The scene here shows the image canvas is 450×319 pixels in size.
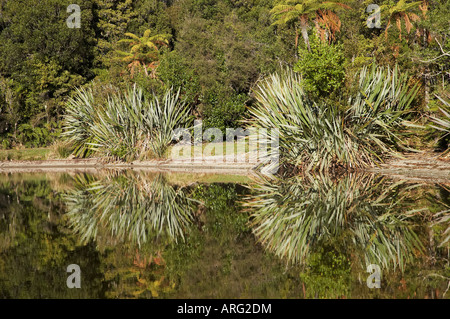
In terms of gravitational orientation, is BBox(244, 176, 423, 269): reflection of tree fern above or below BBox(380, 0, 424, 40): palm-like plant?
below

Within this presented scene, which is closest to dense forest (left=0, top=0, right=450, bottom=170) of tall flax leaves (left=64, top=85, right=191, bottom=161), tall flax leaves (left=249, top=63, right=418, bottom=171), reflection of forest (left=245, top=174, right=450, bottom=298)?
tall flax leaves (left=249, top=63, right=418, bottom=171)

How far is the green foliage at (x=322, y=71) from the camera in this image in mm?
15945

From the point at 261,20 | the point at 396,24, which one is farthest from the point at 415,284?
the point at 261,20

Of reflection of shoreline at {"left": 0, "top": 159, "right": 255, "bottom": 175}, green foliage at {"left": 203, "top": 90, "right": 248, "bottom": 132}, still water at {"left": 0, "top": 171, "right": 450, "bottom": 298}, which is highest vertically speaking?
green foliage at {"left": 203, "top": 90, "right": 248, "bottom": 132}

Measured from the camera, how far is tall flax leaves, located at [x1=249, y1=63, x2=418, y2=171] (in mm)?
16172

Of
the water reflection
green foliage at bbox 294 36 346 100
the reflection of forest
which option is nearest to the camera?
the reflection of forest

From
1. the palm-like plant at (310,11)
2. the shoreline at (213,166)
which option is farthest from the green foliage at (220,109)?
the palm-like plant at (310,11)

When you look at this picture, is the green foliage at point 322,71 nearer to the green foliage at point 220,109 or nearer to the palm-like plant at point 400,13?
the palm-like plant at point 400,13

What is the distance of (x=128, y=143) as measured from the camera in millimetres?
22766

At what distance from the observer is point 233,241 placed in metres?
8.22

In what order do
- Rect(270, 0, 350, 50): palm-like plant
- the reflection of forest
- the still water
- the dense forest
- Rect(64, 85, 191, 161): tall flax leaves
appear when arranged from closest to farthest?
the still water → the reflection of forest → the dense forest → Rect(270, 0, 350, 50): palm-like plant → Rect(64, 85, 191, 161): tall flax leaves

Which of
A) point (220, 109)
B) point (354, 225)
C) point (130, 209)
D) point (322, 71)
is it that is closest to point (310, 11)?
point (220, 109)

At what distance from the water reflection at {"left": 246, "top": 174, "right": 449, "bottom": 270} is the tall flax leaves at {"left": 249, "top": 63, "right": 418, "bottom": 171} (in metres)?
2.44

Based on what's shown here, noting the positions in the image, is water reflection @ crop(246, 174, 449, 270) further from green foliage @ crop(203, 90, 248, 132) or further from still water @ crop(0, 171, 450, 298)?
green foliage @ crop(203, 90, 248, 132)
